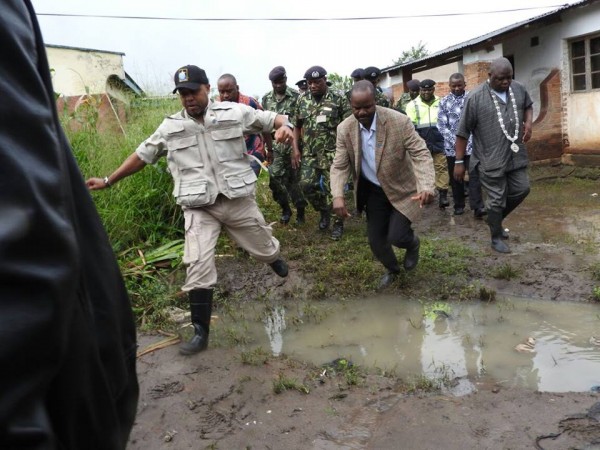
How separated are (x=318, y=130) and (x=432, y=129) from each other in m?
2.40

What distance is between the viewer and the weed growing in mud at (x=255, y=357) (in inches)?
→ 145

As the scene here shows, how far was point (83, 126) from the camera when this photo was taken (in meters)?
6.86

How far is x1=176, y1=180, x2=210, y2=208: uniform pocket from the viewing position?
397 cm

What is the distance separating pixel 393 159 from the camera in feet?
15.5

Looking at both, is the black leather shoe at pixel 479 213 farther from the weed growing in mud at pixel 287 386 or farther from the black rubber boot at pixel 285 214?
the weed growing in mud at pixel 287 386

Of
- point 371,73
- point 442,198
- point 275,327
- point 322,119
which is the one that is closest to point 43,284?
point 275,327

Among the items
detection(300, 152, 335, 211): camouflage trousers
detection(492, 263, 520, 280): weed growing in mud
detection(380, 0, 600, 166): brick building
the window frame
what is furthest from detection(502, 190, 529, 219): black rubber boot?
the window frame

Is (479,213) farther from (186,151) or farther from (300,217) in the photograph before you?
(186,151)

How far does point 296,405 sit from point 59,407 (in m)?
2.46

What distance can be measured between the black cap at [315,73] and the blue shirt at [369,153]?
216 centimetres

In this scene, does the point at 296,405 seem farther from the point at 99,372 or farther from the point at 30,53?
the point at 30,53

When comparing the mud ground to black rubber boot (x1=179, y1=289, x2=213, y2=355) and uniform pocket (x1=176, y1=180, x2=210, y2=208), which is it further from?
uniform pocket (x1=176, y1=180, x2=210, y2=208)

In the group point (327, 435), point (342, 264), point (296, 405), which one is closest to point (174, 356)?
point (296, 405)

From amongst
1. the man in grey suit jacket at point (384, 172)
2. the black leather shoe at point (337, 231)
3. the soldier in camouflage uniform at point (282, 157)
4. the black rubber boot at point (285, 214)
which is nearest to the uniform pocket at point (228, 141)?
the man in grey suit jacket at point (384, 172)
